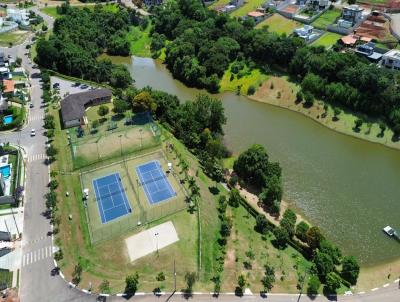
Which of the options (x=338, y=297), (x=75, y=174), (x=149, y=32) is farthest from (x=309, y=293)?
(x=149, y=32)

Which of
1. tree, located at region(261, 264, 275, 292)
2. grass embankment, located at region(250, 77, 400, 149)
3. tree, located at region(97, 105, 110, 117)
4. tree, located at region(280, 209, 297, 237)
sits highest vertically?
grass embankment, located at region(250, 77, 400, 149)

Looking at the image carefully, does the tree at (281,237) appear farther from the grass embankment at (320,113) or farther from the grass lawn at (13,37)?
the grass lawn at (13,37)

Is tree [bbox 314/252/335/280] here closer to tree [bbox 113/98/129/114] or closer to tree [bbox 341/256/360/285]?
tree [bbox 341/256/360/285]

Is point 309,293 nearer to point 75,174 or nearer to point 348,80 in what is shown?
point 75,174

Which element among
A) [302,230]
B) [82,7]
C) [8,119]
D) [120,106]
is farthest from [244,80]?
[82,7]

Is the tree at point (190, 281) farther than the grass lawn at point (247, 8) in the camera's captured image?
No

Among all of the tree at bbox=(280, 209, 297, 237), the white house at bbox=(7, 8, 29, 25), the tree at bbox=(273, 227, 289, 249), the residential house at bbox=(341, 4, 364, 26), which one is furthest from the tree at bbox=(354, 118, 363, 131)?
the white house at bbox=(7, 8, 29, 25)

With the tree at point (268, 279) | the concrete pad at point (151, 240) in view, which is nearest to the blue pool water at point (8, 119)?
the concrete pad at point (151, 240)
